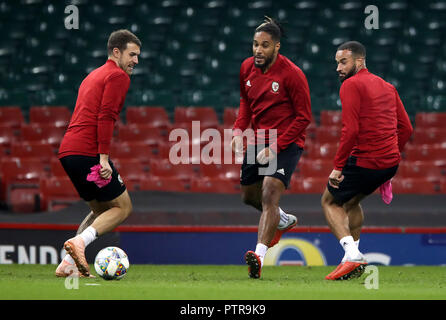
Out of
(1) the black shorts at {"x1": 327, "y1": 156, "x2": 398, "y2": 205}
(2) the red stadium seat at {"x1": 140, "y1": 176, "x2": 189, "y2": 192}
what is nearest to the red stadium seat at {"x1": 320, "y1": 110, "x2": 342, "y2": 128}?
(2) the red stadium seat at {"x1": 140, "y1": 176, "x2": 189, "y2": 192}

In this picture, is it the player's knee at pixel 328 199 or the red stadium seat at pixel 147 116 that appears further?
the red stadium seat at pixel 147 116

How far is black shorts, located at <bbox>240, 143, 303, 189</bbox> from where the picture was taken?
634 cm

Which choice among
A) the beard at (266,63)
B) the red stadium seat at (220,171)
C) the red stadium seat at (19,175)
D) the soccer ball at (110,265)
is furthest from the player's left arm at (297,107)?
the red stadium seat at (19,175)

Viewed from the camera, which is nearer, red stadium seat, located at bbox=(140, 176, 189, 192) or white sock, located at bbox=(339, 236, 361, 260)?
white sock, located at bbox=(339, 236, 361, 260)

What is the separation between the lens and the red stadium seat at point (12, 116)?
12.5m

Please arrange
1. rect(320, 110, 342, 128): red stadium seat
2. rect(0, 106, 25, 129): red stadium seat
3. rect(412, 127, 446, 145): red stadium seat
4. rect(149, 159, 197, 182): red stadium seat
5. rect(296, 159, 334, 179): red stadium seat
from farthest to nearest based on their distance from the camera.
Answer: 1. rect(320, 110, 342, 128): red stadium seat
2. rect(0, 106, 25, 129): red stadium seat
3. rect(412, 127, 446, 145): red stadium seat
4. rect(149, 159, 197, 182): red stadium seat
5. rect(296, 159, 334, 179): red stadium seat

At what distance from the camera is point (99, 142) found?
588cm

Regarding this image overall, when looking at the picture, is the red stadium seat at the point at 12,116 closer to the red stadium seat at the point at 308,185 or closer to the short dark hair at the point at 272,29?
the red stadium seat at the point at 308,185

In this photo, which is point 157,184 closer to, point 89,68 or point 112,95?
point 89,68

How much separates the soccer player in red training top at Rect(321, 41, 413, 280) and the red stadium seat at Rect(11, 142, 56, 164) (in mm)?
6442

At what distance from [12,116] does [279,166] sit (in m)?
7.45

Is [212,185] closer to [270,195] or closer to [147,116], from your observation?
[147,116]

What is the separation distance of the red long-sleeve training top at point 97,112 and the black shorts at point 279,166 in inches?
50.7

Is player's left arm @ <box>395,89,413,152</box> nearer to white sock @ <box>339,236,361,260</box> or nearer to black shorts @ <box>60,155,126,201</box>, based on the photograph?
white sock @ <box>339,236,361,260</box>
